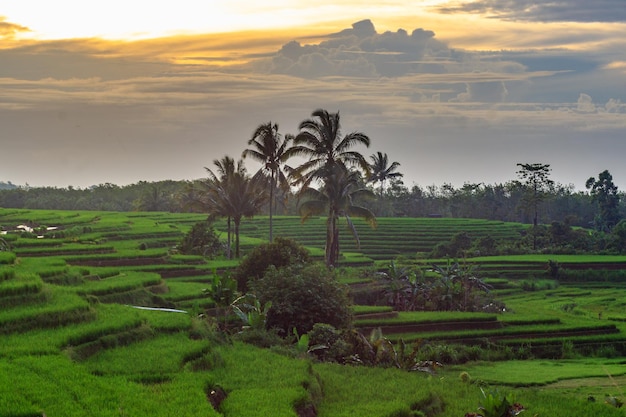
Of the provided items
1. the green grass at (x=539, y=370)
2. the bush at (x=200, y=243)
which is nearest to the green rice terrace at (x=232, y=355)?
the green grass at (x=539, y=370)

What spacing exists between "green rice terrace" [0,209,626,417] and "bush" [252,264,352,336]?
1.73 feet

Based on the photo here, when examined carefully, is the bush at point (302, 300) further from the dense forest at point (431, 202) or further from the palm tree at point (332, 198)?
the dense forest at point (431, 202)

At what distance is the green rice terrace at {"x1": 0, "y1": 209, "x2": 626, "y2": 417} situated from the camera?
450 inches

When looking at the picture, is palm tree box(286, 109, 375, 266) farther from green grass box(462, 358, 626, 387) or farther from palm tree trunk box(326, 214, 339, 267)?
green grass box(462, 358, 626, 387)

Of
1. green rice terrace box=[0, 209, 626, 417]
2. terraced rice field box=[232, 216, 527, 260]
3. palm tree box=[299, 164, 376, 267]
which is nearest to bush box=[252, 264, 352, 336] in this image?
green rice terrace box=[0, 209, 626, 417]

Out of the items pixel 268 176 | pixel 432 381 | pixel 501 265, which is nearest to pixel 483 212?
pixel 501 265

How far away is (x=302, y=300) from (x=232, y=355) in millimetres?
5801

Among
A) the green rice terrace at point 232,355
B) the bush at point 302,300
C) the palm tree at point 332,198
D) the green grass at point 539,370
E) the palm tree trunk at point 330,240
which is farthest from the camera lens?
the palm tree trunk at point 330,240

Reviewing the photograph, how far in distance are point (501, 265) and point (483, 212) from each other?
36521mm

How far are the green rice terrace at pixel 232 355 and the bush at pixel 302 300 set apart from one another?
53 cm

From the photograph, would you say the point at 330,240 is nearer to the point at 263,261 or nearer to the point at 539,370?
the point at 263,261

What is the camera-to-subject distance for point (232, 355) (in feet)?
49.3

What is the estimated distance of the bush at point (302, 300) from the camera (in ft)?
67.1

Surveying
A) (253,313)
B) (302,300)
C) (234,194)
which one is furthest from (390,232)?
(253,313)
